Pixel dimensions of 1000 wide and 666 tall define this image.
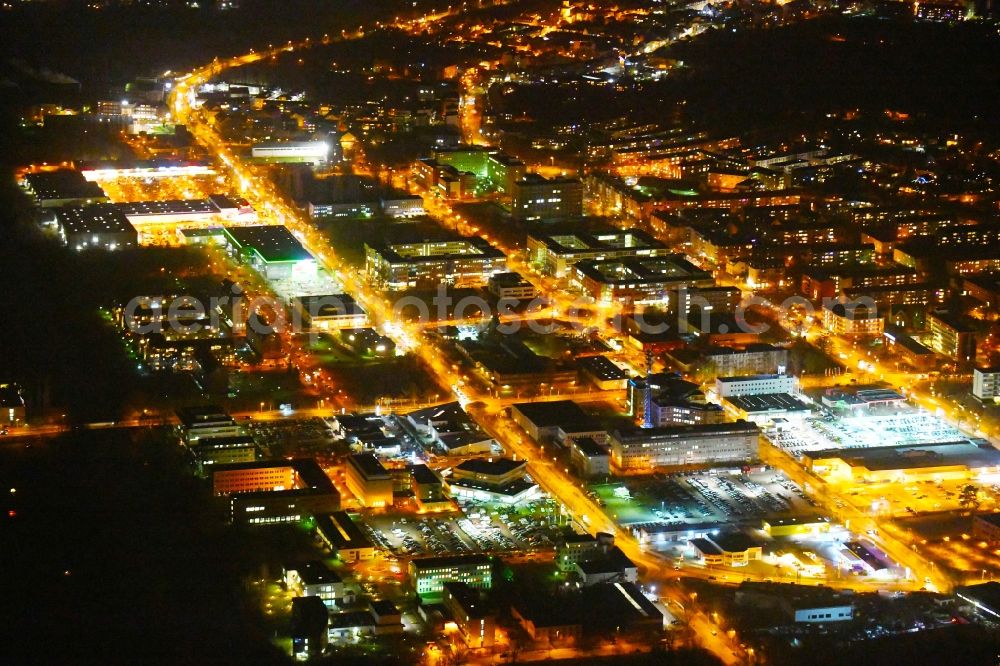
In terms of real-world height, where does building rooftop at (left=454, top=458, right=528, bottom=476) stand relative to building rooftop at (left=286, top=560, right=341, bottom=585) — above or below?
below

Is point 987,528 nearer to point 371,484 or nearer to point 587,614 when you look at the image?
point 587,614

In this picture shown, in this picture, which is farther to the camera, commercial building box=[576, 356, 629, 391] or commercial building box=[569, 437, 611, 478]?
commercial building box=[576, 356, 629, 391]

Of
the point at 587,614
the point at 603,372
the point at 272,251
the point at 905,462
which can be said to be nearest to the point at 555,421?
the point at 603,372

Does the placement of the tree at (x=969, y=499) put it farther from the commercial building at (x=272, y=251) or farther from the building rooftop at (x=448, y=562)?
the commercial building at (x=272, y=251)

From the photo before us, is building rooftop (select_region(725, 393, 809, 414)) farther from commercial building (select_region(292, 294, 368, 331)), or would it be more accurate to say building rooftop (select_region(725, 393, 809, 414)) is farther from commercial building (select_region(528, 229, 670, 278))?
commercial building (select_region(528, 229, 670, 278))

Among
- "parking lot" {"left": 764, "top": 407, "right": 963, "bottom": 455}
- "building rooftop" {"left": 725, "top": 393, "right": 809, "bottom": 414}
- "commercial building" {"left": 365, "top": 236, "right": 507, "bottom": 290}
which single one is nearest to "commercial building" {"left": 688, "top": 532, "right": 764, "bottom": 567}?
"parking lot" {"left": 764, "top": 407, "right": 963, "bottom": 455}

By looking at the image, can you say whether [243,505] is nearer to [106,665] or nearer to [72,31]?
[106,665]
